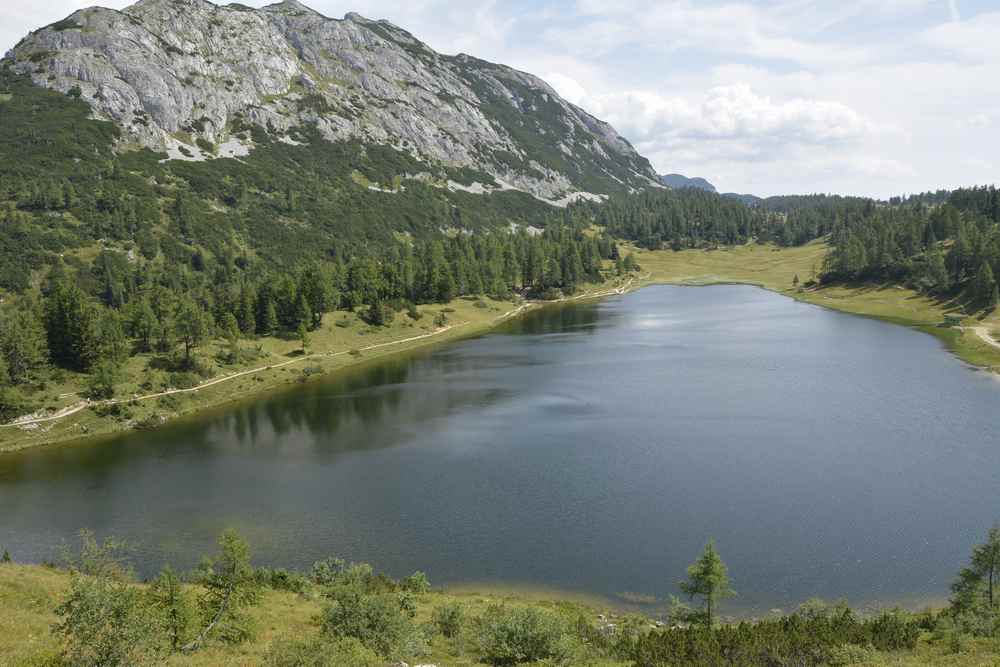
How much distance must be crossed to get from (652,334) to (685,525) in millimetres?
89951

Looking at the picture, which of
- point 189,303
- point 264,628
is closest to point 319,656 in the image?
point 264,628

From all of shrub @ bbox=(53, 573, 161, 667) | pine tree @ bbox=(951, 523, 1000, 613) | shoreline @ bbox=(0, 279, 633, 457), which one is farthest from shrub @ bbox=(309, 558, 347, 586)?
shoreline @ bbox=(0, 279, 633, 457)

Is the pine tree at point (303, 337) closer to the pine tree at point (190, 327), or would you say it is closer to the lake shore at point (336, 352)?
the lake shore at point (336, 352)

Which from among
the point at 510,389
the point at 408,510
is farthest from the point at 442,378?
the point at 408,510

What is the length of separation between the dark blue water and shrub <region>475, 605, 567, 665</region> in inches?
602

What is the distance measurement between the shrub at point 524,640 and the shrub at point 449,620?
3.52 m

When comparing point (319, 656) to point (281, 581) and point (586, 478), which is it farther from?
point (586, 478)

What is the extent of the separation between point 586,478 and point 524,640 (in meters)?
32.6

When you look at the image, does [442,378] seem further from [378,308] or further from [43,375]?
[43,375]

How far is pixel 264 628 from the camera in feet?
102

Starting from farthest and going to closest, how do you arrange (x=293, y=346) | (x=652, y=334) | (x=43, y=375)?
(x=652, y=334) → (x=293, y=346) → (x=43, y=375)

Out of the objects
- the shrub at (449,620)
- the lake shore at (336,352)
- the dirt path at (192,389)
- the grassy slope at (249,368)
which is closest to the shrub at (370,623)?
the shrub at (449,620)

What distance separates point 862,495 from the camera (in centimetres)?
5362

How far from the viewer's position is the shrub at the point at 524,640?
90.1ft
